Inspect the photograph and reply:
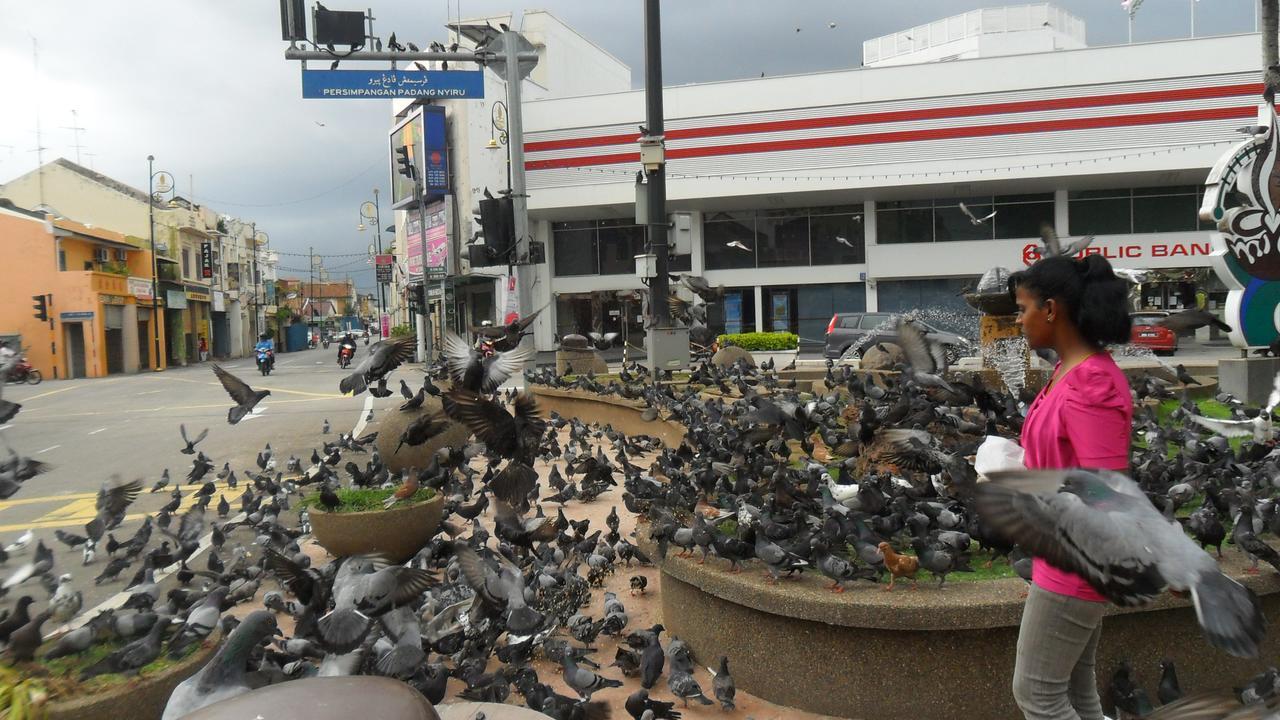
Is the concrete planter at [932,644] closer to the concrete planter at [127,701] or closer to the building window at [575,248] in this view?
the concrete planter at [127,701]

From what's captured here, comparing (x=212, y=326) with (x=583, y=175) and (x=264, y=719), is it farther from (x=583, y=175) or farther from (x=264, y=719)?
(x=264, y=719)

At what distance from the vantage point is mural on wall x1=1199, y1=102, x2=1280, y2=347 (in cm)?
940

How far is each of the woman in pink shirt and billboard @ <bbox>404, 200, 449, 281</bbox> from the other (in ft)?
124

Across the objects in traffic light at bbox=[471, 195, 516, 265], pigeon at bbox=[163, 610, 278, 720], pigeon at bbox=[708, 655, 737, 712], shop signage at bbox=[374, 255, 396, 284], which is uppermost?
shop signage at bbox=[374, 255, 396, 284]

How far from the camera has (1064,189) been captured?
32.3 meters

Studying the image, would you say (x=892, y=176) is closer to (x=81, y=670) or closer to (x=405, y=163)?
(x=405, y=163)

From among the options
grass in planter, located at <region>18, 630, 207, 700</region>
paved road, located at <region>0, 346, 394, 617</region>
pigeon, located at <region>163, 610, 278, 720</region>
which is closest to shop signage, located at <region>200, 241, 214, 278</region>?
paved road, located at <region>0, 346, 394, 617</region>

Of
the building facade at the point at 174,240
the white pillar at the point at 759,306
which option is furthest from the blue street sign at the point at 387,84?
the building facade at the point at 174,240

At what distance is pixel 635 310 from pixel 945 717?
3461 cm

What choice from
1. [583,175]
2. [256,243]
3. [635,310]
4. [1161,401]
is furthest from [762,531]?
[256,243]

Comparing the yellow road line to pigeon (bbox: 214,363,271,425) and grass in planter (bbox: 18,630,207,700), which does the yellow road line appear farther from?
grass in planter (bbox: 18,630,207,700)

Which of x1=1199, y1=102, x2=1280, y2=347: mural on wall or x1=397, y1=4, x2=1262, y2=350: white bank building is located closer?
x1=1199, y1=102, x2=1280, y2=347: mural on wall

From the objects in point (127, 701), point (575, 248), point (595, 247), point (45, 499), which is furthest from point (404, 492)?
point (575, 248)

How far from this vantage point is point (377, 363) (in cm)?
765
